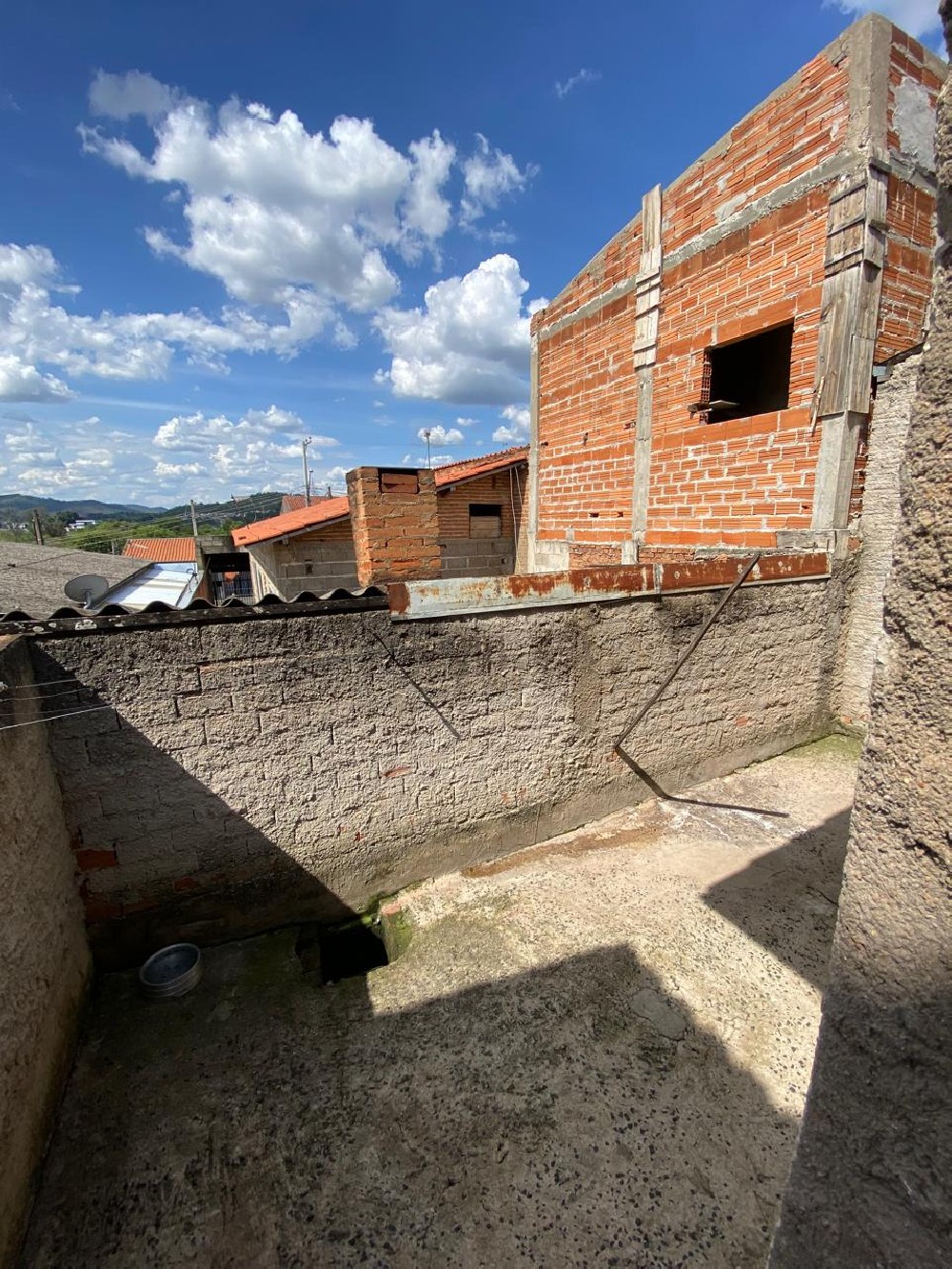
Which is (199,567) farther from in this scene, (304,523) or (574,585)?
(574,585)

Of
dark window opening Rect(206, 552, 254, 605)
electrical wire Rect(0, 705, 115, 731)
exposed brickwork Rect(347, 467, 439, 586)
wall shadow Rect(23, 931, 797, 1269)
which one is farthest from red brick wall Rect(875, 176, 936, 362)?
dark window opening Rect(206, 552, 254, 605)

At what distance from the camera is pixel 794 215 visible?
4.94 metres

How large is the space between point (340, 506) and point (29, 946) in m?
10.1

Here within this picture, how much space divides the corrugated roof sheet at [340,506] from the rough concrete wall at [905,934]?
10.2 m

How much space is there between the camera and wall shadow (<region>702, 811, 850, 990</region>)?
10.2ft

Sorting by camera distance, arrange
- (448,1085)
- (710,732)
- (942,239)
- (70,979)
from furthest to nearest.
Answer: (710,732) → (70,979) → (448,1085) → (942,239)

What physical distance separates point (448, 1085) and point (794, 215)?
23.4 feet

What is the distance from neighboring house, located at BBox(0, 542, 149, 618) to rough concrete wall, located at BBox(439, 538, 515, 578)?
6354 mm

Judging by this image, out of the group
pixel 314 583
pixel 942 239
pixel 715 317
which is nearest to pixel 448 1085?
pixel 942 239

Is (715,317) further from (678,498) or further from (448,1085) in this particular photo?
(448,1085)

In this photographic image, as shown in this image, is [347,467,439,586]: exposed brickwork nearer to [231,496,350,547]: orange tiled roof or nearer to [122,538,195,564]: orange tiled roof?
[231,496,350,547]: orange tiled roof

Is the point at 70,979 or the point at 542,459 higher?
the point at 542,459

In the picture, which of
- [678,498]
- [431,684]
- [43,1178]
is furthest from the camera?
[678,498]

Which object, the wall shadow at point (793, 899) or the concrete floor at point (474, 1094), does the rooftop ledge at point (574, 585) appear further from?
the wall shadow at point (793, 899)
